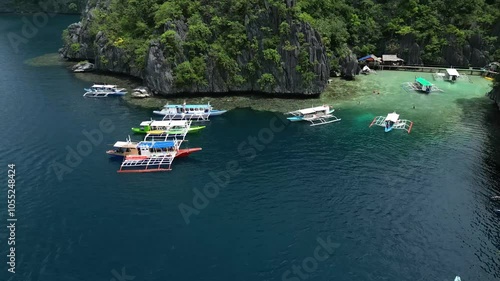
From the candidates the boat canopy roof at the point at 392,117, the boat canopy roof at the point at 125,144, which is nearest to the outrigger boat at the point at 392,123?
the boat canopy roof at the point at 392,117

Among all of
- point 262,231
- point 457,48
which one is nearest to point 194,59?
point 262,231

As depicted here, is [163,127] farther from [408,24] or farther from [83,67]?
[408,24]

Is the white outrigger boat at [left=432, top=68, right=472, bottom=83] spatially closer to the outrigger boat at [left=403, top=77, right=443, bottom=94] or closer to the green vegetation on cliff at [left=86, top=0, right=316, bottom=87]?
the outrigger boat at [left=403, top=77, right=443, bottom=94]

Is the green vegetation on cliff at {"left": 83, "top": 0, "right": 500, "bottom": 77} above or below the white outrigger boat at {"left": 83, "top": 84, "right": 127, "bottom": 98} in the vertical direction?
above

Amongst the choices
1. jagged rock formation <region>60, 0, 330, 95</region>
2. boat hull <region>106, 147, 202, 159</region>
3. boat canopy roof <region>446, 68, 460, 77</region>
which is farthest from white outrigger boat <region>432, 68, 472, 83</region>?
boat hull <region>106, 147, 202, 159</region>

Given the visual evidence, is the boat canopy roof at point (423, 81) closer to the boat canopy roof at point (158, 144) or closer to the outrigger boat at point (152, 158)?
the outrigger boat at point (152, 158)

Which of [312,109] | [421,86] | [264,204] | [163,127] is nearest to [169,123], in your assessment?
[163,127]

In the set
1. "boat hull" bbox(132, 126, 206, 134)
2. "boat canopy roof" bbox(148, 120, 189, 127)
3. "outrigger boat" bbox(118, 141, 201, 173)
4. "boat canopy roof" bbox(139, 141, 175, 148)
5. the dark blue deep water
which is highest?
"boat canopy roof" bbox(148, 120, 189, 127)

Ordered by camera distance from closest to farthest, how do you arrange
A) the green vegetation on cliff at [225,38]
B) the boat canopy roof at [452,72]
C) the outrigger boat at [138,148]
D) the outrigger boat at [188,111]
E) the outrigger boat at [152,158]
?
the outrigger boat at [152,158], the outrigger boat at [138,148], the outrigger boat at [188,111], the green vegetation on cliff at [225,38], the boat canopy roof at [452,72]
